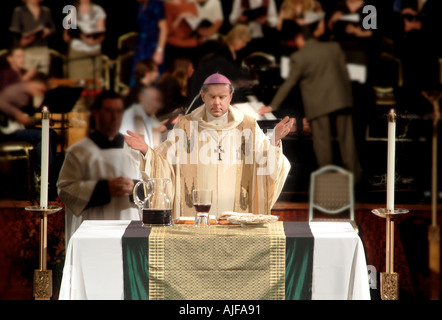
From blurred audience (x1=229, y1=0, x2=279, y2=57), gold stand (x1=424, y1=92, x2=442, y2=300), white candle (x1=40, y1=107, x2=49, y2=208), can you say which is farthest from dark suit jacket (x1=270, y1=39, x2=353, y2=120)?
white candle (x1=40, y1=107, x2=49, y2=208)

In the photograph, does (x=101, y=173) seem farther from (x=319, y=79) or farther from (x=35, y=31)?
(x=319, y=79)

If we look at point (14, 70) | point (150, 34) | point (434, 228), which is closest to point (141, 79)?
point (150, 34)

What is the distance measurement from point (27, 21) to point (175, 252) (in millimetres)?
2757

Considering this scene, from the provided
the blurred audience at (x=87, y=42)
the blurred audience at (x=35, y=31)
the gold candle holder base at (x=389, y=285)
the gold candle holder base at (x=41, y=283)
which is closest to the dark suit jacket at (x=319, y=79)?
the blurred audience at (x=87, y=42)

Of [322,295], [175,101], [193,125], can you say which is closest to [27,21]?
[175,101]

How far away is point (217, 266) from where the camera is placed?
3291 millimetres

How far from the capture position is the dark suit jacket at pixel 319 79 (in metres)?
Answer: 5.34

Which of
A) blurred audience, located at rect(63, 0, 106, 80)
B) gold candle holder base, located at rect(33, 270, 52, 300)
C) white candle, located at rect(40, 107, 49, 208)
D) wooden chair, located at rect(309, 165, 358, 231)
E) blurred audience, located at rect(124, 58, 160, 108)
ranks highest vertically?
blurred audience, located at rect(63, 0, 106, 80)

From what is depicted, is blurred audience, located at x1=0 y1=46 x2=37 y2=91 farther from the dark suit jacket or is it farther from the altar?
the altar

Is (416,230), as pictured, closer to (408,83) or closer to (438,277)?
(438,277)

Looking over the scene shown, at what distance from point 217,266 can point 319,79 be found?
2.53 metres

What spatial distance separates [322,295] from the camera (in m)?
3.31

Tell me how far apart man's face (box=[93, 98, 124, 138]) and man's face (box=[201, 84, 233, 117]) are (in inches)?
34.0

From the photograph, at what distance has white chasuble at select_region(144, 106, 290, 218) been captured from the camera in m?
4.49
